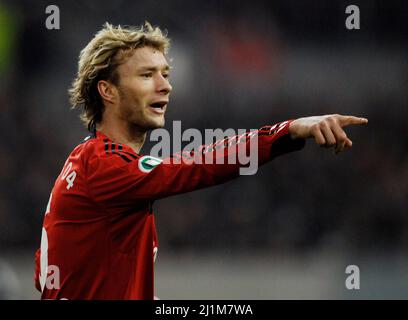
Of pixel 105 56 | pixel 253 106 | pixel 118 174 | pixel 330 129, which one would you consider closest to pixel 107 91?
pixel 105 56

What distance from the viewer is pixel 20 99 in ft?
32.8

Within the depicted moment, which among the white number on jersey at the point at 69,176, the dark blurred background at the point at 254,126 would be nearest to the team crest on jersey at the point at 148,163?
the white number on jersey at the point at 69,176

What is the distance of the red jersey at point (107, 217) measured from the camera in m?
3.12

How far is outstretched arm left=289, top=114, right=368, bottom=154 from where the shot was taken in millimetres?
2637

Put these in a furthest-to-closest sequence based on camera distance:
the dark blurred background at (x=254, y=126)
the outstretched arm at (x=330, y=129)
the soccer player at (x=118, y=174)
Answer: the dark blurred background at (x=254, y=126) < the soccer player at (x=118, y=174) < the outstretched arm at (x=330, y=129)

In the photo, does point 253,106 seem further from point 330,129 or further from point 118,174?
point 330,129

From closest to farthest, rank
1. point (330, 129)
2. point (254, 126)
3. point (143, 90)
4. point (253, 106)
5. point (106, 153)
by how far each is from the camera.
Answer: point (330, 129), point (106, 153), point (143, 90), point (254, 126), point (253, 106)

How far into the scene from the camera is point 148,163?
126 inches

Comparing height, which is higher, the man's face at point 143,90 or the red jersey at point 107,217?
the man's face at point 143,90

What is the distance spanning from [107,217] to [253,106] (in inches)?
262

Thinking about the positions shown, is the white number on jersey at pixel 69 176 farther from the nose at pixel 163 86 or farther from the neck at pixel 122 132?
the nose at pixel 163 86

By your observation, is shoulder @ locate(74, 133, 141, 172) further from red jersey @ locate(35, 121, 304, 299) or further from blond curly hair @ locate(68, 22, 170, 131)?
blond curly hair @ locate(68, 22, 170, 131)

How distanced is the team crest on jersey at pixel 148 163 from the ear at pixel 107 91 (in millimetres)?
623
